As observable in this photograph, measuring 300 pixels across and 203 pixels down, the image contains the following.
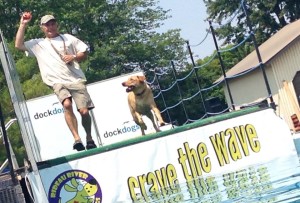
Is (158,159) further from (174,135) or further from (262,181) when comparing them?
(262,181)

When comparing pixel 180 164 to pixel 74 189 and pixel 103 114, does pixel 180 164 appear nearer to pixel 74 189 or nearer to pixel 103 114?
pixel 74 189

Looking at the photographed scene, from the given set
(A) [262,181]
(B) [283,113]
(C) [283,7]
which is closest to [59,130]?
(A) [262,181]

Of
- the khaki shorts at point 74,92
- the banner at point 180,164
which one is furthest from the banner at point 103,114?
the banner at point 180,164

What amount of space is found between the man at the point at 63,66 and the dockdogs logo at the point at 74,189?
3.67ft

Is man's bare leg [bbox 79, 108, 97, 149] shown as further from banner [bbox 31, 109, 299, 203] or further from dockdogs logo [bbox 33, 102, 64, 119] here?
dockdogs logo [bbox 33, 102, 64, 119]

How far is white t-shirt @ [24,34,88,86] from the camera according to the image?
8.50m

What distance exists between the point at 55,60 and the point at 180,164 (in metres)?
1.66

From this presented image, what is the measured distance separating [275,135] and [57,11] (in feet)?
126

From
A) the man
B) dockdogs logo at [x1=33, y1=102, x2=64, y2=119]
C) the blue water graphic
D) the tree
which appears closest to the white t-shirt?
the man

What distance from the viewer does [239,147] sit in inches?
326

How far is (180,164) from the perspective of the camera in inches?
314

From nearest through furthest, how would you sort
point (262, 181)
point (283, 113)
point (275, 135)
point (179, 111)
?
point (262, 181) → point (275, 135) → point (283, 113) → point (179, 111)

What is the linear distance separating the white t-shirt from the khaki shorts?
0.06 meters

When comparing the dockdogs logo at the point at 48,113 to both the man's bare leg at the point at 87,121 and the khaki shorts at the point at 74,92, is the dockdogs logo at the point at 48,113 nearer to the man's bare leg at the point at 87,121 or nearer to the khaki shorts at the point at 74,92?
the man's bare leg at the point at 87,121
